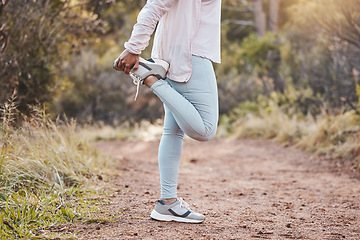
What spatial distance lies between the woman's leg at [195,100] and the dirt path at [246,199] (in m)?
0.65

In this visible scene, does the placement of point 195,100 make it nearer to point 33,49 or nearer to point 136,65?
point 136,65

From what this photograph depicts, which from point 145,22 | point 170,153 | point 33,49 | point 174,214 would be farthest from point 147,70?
point 33,49

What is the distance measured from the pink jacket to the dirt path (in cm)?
99

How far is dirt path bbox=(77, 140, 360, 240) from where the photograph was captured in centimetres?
258

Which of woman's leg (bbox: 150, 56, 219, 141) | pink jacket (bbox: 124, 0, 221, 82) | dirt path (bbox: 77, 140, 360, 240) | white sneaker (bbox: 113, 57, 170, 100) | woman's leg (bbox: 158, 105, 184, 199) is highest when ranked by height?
pink jacket (bbox: 124, 0, 221, 82)

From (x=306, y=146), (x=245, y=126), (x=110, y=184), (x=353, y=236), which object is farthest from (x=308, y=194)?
(x=245, y=126)

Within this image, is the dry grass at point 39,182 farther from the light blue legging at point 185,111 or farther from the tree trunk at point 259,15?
the tree trunk at point 259,15

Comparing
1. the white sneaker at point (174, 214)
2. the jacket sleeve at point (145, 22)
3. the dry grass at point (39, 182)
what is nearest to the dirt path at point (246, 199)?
the white sneaker at point (174, 214)

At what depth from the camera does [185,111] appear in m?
2.54

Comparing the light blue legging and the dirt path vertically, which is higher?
the light blue legging

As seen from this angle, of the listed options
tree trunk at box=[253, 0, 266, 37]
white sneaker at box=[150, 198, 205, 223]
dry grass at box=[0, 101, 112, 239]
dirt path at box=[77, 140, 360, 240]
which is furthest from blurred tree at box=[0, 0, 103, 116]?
tree trunk at box=[253, 0, 266, 37]

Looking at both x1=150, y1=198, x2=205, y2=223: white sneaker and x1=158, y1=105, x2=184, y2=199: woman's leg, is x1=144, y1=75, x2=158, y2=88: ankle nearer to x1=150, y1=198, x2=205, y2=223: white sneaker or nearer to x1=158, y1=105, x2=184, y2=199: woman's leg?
x1=158, y1=105, x2=184, y2=199: woman's leg

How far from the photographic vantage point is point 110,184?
4039 millimetres

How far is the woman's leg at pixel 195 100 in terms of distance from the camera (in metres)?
2.55
